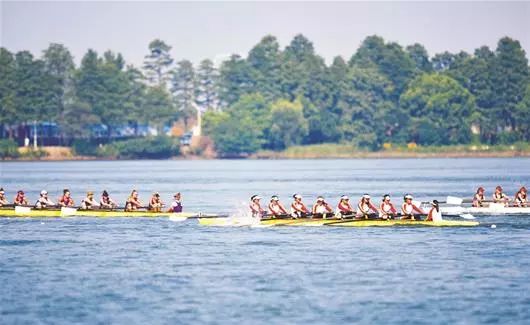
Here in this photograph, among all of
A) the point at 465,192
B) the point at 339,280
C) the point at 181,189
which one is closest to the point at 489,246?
the point at 339,280

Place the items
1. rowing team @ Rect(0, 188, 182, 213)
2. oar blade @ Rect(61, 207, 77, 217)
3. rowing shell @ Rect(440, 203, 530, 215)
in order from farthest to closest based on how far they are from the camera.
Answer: oar blade @ Rect(61, 207, 77, 217)
rowing team @ Rect(0, 188, 182, 213)
rowing shell @ Rect(440, 203, 530, 215)

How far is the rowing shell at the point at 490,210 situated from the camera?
68.9m

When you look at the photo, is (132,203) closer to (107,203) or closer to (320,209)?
(107,203)

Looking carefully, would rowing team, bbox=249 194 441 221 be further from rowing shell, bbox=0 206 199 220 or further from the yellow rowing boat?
the yellow rowing boat

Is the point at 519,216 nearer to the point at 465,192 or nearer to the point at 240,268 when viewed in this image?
the point at 240,268

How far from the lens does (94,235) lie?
6391 centimetres

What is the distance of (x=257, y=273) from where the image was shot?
4784 cm

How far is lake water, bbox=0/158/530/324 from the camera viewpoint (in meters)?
40.2

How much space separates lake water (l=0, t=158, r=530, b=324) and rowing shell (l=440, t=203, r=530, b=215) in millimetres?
1357

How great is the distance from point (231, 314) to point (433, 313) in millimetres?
6372

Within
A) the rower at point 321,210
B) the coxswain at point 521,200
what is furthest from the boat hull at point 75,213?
the coxswain at point 521,200

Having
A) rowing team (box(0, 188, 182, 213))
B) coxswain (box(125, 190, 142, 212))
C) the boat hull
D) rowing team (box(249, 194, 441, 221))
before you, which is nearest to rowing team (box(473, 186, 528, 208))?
rowing team (box(249, 194, 441, 221))

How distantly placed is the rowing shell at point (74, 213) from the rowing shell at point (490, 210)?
14753mm

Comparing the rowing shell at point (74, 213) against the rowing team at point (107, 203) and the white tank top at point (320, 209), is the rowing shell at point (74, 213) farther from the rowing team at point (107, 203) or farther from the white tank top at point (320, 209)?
the white tank top at point (320, 209)
